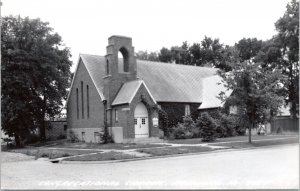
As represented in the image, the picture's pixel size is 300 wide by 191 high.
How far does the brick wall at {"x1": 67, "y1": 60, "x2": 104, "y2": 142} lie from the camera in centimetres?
3803

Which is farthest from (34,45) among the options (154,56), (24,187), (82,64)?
(154,56)

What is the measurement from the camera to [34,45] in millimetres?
42844

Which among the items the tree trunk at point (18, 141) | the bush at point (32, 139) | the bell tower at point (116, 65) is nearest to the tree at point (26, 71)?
the tree trunk at point (18, 141)

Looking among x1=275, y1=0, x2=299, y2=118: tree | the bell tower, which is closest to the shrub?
the bell tower

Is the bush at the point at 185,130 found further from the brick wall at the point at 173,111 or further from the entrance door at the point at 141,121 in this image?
the entrance door at the point at 141,121

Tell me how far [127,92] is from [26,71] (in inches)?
544

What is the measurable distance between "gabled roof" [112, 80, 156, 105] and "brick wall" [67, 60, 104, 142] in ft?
8.24

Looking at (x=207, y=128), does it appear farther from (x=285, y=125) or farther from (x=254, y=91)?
(x=285, y=125)

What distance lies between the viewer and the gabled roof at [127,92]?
34031 millimetres

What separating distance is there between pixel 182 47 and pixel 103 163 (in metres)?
53.5

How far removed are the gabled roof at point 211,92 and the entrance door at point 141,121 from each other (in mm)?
8301

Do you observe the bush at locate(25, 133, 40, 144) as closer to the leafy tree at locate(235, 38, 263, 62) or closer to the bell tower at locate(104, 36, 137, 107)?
the bell tower at locate(104, 36, 137, 107)

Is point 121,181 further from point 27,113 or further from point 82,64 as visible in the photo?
point 27,113

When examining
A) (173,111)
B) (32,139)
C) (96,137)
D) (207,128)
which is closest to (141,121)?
(173,111)
